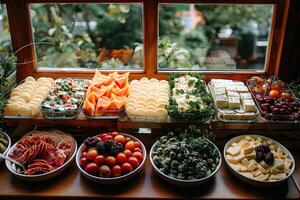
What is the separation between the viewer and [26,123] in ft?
7.56

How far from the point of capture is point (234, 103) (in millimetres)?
2254

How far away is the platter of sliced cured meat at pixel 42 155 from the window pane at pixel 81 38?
0.75 m

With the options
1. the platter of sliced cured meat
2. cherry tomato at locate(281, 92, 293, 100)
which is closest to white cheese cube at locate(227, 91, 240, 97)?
cherry tomato at locate(281, 92, 293, 100)

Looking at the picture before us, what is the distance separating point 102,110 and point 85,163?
1.24 ft

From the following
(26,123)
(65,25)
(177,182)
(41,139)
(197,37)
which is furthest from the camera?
(197,37)

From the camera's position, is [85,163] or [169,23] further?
[169,23]

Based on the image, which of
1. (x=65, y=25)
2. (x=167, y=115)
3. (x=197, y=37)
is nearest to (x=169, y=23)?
(x=197, y=37)

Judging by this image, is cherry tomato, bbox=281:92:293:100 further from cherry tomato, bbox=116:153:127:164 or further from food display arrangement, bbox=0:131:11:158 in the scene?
food display arrangement, bbox=0:131:11:158

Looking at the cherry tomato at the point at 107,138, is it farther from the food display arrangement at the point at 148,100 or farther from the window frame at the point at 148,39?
the window frame at the point at 148,39

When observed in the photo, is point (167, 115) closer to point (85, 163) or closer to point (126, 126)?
point (126, 126)

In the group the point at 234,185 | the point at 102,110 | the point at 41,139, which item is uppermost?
the point at 102,110

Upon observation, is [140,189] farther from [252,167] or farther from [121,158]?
[252,167]

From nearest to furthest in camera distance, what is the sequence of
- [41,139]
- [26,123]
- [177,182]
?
[177,182]
[41,139]
[26,123]

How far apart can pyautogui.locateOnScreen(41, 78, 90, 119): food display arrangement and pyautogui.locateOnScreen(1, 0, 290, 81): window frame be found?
0.69 feet
